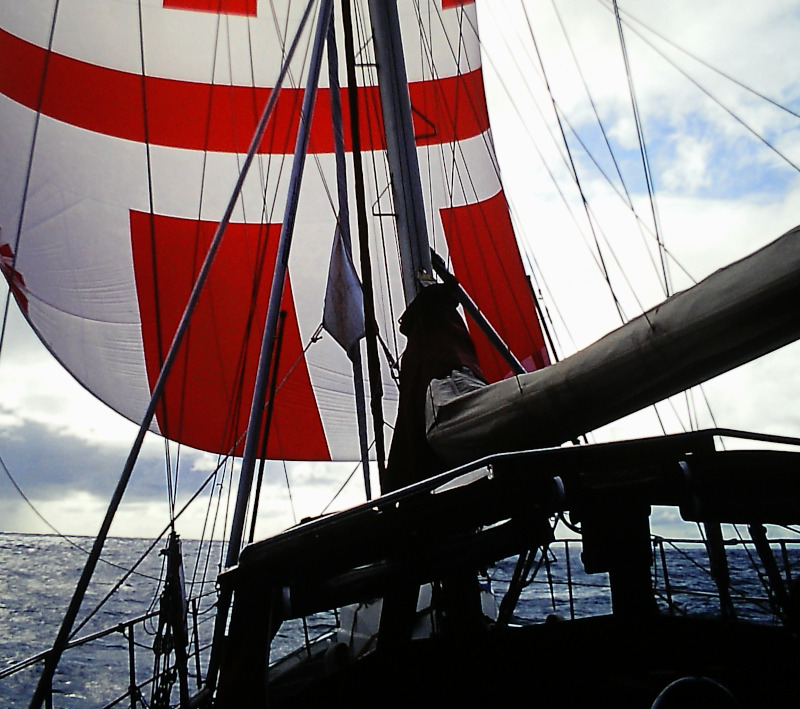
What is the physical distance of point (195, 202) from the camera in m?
8.34

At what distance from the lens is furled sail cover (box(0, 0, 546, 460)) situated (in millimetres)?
7270

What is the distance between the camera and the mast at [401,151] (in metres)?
4.45

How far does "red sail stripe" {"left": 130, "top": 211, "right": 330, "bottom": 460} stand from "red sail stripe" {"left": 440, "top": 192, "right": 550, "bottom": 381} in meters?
2.22

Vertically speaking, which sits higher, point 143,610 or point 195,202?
point 195,202

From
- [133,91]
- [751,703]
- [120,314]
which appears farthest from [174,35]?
[751,703]

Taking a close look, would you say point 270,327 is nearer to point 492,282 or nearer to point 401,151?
point 401,151

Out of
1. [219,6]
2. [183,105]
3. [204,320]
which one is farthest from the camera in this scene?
[183,105]

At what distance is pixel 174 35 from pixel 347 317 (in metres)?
4.99

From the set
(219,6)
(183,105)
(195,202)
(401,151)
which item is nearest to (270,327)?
(401,151)

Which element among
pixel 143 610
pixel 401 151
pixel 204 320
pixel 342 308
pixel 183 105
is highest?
pixel 183 105

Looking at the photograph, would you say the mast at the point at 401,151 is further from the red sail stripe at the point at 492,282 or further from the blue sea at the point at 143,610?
the red sail stripe at the point at 492,282

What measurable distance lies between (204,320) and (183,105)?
2645mm

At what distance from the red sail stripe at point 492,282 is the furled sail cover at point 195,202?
3 cm

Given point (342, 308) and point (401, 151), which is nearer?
point (401, 151)
